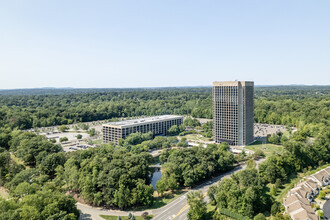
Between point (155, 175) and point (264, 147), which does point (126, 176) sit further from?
point (264, 147)

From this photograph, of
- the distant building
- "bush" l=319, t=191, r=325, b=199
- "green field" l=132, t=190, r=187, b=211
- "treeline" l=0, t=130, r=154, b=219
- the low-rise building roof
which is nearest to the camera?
"treeline" l=0, t=130, r=154, b=219

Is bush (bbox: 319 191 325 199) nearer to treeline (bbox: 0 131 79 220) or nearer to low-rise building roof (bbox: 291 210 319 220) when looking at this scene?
low-rise building roof (bbox: 291 210 319 220)

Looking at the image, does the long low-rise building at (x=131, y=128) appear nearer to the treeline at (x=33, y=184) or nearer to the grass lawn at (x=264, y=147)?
the treeline at (x=33, y=184)

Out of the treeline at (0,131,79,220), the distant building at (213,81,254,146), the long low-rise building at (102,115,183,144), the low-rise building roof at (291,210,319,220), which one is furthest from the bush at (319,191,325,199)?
the long low-rise building at (102,115,183,144)

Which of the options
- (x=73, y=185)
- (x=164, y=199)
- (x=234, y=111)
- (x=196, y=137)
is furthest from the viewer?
(x=196, y=137)

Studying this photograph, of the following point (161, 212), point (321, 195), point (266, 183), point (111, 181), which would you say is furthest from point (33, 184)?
point (321, 195)

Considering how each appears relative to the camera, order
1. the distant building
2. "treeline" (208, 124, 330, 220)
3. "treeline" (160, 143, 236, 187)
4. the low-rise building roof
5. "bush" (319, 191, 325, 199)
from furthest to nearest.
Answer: the distant building, "treeline" (160, 143, 236, 187), "bush" (319, 191, 325, 199), "treeline" (208, 124, 330, 220), the low-rise building roof

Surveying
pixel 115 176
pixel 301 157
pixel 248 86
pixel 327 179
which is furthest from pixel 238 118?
pixel 115 176

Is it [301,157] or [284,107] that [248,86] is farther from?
[284,107]
